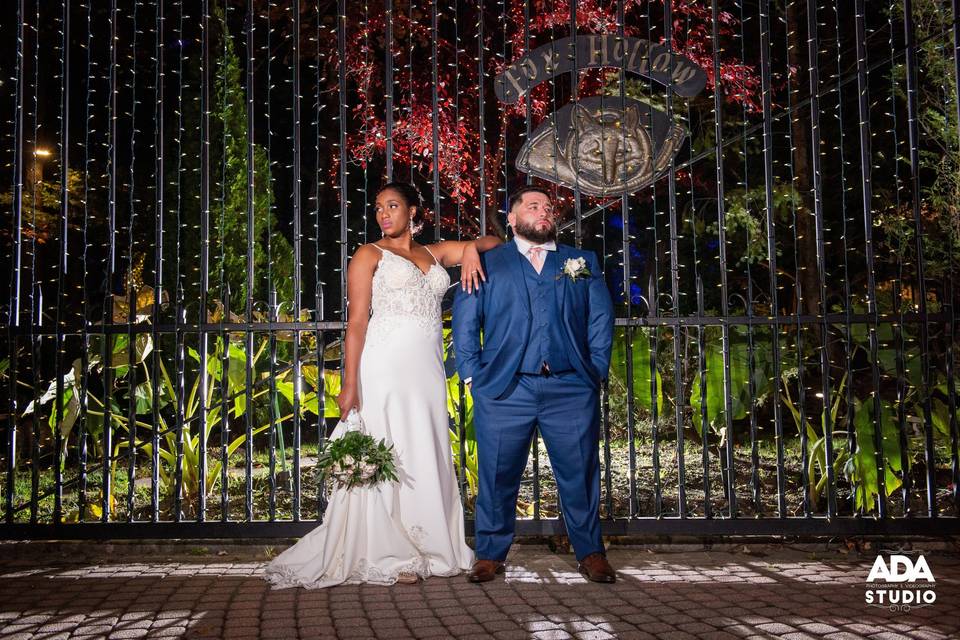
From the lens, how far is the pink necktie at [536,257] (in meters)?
4.08

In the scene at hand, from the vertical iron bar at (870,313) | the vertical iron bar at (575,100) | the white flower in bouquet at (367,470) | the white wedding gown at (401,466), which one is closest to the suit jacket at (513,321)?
the white wedding gown at (401,466)

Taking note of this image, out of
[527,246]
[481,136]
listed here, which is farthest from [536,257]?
[481,136]

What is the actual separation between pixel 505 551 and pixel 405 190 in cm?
198

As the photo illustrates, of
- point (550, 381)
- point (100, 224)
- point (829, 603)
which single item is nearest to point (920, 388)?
point (829, 603)

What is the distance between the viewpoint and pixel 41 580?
4.21 meters

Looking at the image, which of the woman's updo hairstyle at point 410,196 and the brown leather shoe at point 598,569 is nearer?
the brown leather shoe at point 598,569

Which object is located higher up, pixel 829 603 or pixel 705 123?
pixel 705 123

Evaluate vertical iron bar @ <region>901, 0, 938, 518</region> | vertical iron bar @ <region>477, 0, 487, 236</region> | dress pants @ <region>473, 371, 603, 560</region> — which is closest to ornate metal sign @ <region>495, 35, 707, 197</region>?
vertical iron bar @ <region>477, 0, 487, 236</region>

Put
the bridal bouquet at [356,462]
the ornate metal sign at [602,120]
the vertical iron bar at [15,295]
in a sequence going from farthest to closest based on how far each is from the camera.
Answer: the ornate metal sign at [602,120]
the vertical iron bar at [15,295]
the bridal bouquet at [356,462]

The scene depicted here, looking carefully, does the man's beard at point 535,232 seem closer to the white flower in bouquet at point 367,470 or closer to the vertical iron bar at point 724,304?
the vertical iron bar at point 724,304

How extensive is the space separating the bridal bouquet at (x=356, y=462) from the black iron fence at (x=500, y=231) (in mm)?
562

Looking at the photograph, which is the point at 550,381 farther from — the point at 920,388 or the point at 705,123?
the point at 705,123

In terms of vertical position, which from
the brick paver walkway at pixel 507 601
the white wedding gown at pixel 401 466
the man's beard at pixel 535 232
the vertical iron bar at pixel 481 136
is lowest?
the brick paver walkway at pixel 507 601

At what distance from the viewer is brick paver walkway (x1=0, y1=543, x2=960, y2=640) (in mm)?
3258
